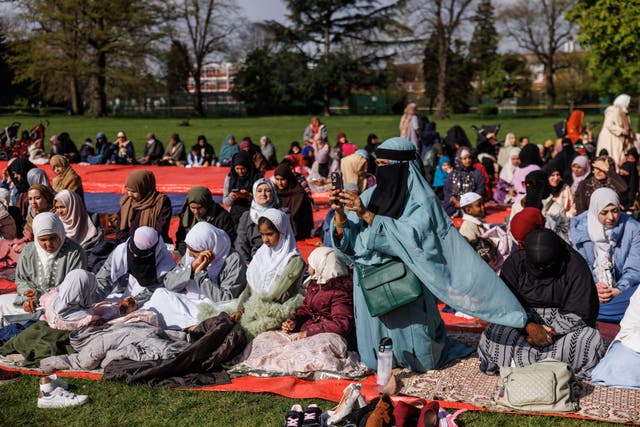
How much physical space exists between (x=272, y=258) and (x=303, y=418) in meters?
1.72

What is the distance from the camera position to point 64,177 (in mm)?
8875

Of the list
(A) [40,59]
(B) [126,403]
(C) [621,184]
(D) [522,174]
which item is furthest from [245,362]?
(A) [40,59]

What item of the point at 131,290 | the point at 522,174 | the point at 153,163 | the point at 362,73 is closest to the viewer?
the point at 131,290

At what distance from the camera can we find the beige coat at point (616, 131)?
40.1 ft

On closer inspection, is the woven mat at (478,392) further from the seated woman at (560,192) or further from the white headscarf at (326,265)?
the seated woman at (560,192)

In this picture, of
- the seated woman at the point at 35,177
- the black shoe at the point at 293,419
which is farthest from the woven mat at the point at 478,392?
the seated woman at the point at 35,177

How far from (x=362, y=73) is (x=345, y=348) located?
3915 cm

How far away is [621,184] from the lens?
28.1 feet

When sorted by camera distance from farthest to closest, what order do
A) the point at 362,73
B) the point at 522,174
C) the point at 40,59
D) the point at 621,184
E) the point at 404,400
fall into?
the point at 362,73 → the point at 40,59 → the point at 522,174 → the point at 621,184 → the point at 404,400

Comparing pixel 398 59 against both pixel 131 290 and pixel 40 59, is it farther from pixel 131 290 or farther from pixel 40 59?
pixel 131 290

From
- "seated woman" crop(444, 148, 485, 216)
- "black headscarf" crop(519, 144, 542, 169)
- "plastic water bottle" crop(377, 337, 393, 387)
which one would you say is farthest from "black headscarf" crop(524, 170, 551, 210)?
"plastic water bottle" crop(377, 337, 393, 387)

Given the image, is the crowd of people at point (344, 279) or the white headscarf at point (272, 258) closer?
the crowd of people at point (344, 279)

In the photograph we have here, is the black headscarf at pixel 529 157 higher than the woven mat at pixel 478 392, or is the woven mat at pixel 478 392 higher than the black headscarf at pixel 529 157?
the black headscarf at pixel 529 157

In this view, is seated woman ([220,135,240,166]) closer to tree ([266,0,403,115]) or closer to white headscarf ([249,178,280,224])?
white headscarf ([249,178,280,224])
